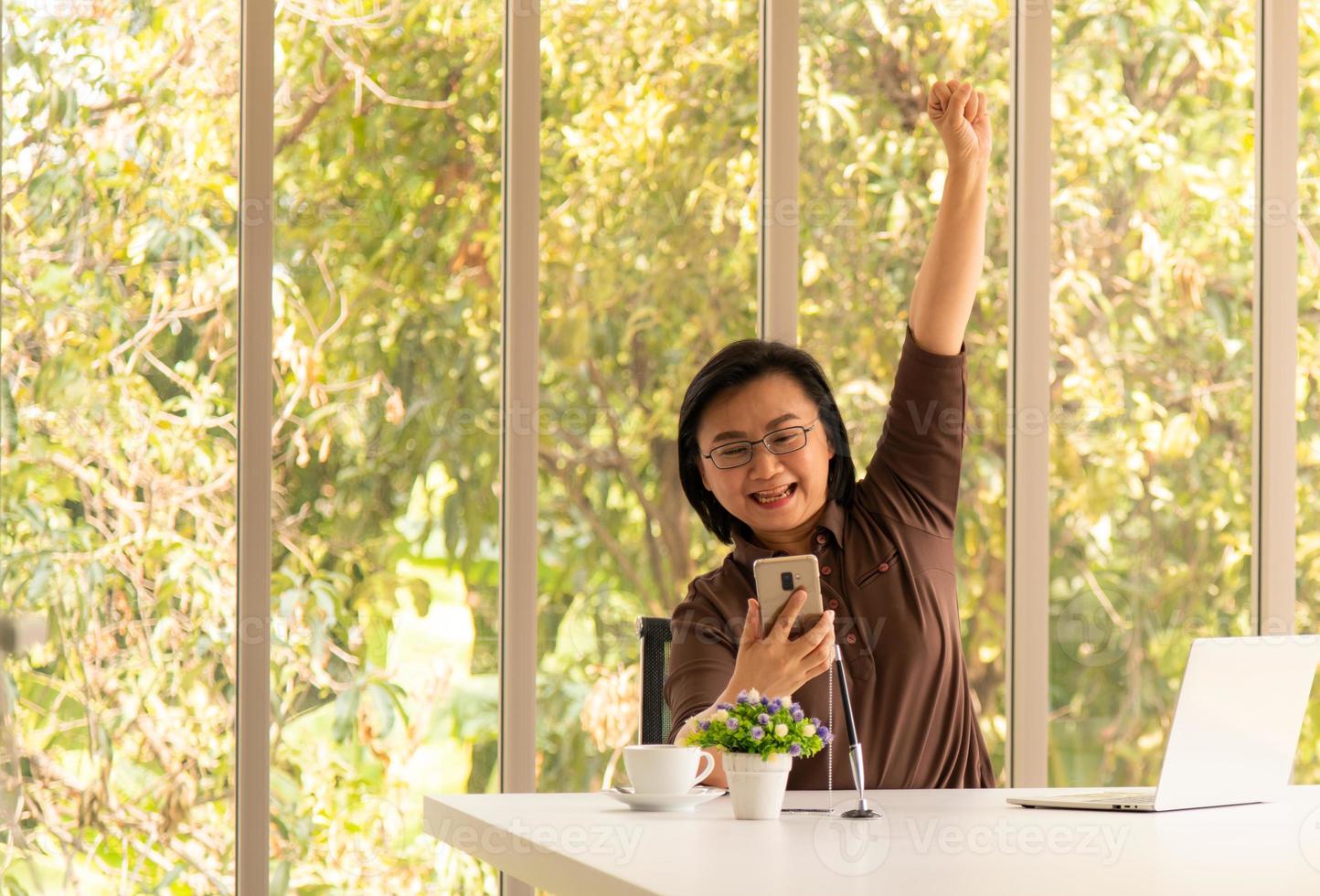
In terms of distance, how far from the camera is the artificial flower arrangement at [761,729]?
5.28 ft

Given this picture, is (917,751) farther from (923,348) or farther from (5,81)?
(5,81)

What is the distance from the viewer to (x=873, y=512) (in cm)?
229

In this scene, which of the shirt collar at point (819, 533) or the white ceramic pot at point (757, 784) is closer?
the white ceramic pot at point (757, 784)

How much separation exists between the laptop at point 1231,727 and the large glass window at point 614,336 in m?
1.44

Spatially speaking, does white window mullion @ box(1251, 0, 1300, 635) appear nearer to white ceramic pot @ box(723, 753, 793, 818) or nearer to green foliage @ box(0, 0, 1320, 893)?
green foliage @ box(0, 0, 1320, 893)

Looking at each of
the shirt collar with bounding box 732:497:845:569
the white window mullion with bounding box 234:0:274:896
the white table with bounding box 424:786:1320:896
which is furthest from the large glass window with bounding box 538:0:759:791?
the white table with bounding box 424:786:1320:896

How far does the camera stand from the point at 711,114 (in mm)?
3135

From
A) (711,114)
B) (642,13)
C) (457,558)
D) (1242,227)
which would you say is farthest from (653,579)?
(1242,227)

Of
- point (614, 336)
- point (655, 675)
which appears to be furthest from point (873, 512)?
point (614, 336)

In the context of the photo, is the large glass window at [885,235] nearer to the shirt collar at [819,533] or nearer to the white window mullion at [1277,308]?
the white window mullion at [1277,308]

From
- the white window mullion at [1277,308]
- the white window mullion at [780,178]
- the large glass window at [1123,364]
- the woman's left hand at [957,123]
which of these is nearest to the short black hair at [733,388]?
the woman's left hand at [957,123]

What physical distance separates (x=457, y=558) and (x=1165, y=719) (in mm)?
1638

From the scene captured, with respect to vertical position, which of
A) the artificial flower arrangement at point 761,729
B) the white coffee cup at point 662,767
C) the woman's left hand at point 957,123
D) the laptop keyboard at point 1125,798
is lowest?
the laptop keyboard at point 1125,798

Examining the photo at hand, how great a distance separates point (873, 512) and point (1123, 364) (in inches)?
49.7
